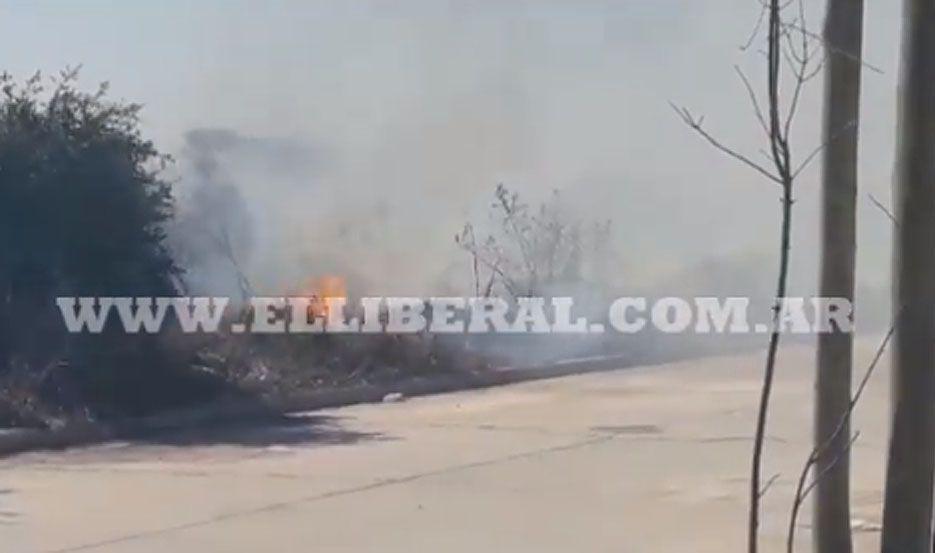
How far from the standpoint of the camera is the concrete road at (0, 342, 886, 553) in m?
6.25

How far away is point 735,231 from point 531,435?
607cm

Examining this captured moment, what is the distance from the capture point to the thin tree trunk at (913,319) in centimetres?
342

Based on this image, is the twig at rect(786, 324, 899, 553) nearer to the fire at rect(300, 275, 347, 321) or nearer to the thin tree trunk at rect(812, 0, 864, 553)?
the thin tree trunk at rect(812, 0, 864, 553)

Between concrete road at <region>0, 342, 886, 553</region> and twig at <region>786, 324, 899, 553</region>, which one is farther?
concrete road at <region>0, 342, 886, 553</region>

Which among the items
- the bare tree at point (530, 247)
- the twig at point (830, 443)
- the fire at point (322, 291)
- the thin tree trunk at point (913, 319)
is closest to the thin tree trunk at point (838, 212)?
the twig at point (830, 443)

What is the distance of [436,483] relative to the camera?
7789 millimetres

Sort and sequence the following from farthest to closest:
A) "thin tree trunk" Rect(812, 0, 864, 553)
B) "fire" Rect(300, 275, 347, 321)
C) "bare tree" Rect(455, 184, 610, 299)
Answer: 1. "bare tree" Rect(455, 184, 610, 299)
2. "fire" Rect(300, 275, 347, 321)
3. "thin tree trunk" Rect(812, 0, 864, 553)

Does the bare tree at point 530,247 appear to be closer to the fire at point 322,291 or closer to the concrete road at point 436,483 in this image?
the fire at point 322,291

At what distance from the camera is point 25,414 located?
984 centimetres

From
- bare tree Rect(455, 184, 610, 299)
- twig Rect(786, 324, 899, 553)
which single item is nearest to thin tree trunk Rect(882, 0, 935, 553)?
twig Rect(786, 324, 899, 553)

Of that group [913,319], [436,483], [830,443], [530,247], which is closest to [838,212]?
[830,443]

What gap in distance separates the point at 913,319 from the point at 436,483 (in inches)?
179

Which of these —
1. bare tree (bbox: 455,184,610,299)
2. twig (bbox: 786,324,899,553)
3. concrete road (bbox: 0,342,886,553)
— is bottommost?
concrete road (bbox: 0,342,886,553)

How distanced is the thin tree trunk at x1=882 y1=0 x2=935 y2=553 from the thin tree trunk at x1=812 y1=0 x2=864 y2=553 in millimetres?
664
